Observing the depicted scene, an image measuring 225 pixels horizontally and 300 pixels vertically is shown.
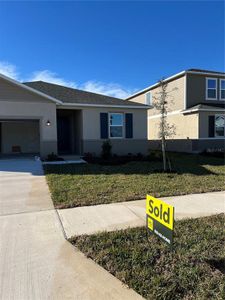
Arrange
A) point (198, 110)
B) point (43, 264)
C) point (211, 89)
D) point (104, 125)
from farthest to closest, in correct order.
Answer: point (211, 89), point (198, 110), point (104, 125), point (43, 264)

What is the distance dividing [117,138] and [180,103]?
24.3 ft

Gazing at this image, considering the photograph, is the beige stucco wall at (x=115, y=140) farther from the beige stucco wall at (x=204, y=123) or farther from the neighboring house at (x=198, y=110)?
the beige stucco wall at (x=204, y=123)

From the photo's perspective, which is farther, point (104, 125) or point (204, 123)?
point (204, 123)

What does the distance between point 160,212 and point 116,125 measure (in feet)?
38.1

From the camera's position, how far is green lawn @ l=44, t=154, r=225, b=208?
19.4 feet

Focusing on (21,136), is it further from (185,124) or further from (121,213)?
(121,213)

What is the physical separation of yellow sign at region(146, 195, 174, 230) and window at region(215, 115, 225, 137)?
1628 centimetres

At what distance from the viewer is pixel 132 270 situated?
2873 millimetres

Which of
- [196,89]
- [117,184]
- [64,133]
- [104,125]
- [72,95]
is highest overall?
[196,89]

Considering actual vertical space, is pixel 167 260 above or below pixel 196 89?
below

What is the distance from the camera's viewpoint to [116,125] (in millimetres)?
14453

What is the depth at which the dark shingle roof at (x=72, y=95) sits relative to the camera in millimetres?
13648

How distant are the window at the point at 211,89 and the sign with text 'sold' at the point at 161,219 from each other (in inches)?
693

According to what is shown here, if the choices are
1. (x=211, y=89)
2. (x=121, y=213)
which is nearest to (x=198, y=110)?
(x=211, y=89)
